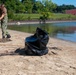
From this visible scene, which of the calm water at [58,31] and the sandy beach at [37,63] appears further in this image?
the calm water at [58,31]

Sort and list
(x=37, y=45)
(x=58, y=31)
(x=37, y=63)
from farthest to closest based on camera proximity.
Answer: (x=58, y=31)
(x=37, y=45)
(x=37, y=63)

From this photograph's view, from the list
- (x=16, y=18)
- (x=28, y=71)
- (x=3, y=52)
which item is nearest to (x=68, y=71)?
(x=28, y=71)

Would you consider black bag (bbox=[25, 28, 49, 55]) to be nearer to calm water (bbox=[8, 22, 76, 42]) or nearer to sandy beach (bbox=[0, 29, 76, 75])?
sandy beach (bbox=[0, 29, 76, 75])

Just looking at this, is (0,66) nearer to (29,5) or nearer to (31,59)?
(31,59)

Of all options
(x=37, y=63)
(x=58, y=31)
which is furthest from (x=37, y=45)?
(x=58, y=31)

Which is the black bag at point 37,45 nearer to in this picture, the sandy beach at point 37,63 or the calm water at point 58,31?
the sandy beach at point 37,63

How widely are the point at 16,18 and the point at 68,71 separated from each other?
75.7 meters

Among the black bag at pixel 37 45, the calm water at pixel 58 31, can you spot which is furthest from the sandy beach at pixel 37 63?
the calm water at pixel 58 31

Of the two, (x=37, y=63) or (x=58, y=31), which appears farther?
(x=58, y=31)

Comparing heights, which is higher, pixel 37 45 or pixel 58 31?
pixel 37 45

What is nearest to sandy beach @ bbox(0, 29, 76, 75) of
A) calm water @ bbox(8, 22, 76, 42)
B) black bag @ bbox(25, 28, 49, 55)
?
black bag @ bbox(25, 28, 49, 55)

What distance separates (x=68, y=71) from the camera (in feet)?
25.7

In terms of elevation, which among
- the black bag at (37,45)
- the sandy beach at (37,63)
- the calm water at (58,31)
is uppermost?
the black bag at (37,45)

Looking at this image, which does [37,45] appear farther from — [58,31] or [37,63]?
[58,31]
